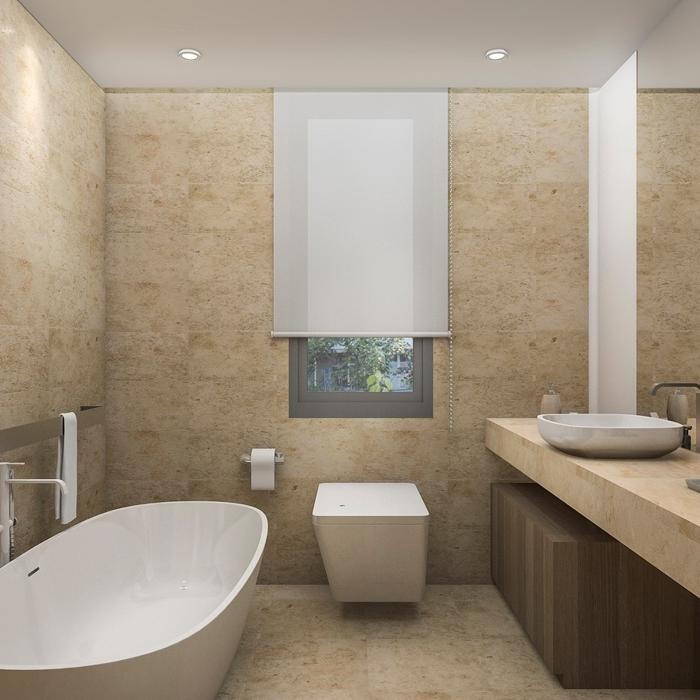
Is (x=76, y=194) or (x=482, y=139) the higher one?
(x=482, y=139)

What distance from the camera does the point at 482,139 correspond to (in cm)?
331

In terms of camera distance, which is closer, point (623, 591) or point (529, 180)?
point (623, 591)

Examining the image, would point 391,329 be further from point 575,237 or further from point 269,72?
point 269,72

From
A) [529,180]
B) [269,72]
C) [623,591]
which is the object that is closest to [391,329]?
[529,180]

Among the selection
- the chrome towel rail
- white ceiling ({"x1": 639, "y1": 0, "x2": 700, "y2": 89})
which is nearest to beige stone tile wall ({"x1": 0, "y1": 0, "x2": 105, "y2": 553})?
the chrome towel rail

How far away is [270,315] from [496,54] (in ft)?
5.39

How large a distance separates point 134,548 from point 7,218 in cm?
150

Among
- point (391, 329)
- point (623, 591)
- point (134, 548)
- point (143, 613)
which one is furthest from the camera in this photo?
point (391, 329)

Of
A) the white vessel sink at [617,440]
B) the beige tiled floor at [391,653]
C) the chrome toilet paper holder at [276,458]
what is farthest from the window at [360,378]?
the white vessel sink at [617,440]

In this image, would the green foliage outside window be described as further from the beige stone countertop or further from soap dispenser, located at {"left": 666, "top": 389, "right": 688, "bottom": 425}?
soap dispenser, located at {"left": 666, "top": 389, "right": 688, "bottom": 425}

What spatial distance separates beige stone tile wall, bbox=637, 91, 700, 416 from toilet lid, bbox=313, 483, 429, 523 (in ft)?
3.61

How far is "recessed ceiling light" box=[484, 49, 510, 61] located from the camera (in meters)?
2.83

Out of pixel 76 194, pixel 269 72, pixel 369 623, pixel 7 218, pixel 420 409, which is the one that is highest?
pixel 269 72

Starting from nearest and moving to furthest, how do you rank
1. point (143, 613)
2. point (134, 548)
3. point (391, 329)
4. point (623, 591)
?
1. point (623, 591)
2. point (143, 613)
3. point (134, 548)
4. point (391, 329)
